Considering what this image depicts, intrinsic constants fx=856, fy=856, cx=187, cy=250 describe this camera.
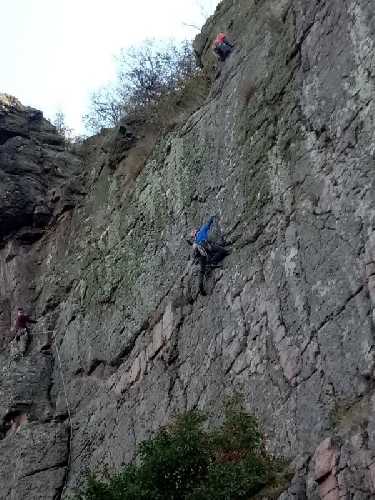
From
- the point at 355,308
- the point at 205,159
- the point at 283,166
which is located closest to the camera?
the point at 355,308

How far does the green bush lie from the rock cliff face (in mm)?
376

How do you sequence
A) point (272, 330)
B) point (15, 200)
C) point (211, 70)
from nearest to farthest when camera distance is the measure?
point (272, 330)
point (211, 70)
point (15, 200)

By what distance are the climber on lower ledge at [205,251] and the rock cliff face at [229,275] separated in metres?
0.17

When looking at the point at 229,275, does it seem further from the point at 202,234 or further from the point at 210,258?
the point at 202,234

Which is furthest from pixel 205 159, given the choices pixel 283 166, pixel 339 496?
pixel 339 496

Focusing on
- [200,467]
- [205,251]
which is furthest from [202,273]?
[200,467]

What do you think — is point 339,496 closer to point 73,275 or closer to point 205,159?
point 205,159

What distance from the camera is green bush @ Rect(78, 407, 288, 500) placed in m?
10.2

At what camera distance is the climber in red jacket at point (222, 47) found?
16.5 metres

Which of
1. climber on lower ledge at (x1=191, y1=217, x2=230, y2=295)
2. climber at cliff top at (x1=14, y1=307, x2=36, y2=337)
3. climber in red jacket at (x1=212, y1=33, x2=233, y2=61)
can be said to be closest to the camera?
climber on lower ledge at (x1=191, y1=217, x2=230, y2=295)

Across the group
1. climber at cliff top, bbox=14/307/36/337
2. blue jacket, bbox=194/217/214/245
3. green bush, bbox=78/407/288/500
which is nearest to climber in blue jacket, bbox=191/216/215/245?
blue jacket, bbox=194/217/214/245

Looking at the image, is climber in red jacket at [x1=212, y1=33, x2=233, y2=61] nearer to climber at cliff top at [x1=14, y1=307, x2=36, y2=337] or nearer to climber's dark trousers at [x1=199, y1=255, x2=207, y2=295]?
climber's dark trousers at [x1=199, y1=255, x2=207, y2=295]

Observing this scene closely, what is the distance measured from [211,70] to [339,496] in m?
11.1

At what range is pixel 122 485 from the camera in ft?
36.5
